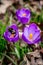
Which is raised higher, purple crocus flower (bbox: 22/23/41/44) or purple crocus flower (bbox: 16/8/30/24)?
purple crocus flower (bbox: 16/8/30/24)

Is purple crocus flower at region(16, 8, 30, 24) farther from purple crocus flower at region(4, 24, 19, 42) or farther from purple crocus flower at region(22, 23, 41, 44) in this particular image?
purple crocus flower at region(4, 24, 19, 42)

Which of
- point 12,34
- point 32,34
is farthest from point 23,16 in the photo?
point 12,34

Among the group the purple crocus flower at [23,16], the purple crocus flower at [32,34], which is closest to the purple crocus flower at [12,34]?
the purple crocus flower at [32,34]

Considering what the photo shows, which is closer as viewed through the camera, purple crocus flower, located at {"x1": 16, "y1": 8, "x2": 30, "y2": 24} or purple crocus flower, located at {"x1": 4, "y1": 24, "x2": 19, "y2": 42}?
purple crocus flower, located at {"x1": 4, "y1": 24, "x2": 19, "y2": 42}

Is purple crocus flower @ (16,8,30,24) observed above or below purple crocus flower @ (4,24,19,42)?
above

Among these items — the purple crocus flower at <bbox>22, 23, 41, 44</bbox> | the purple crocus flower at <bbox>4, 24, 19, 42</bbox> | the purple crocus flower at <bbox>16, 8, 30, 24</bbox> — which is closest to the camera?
the purple crocus flower at <bbox>4, 24, 19, 42</bbox>

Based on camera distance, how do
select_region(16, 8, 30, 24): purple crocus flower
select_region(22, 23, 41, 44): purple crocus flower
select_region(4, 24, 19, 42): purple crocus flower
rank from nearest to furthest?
select_region(4, 24, 19, 42): purple crocus flower, select_region(22, 23, 41, 44): purple crocus flower, select_region(16, 8, 30, 24): purple crocus flower

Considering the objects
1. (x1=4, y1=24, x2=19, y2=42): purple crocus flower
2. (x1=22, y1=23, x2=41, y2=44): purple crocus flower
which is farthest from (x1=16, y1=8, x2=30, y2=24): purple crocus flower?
(x1=4, y1=24, x2=19, y2=42): purple crocus flower

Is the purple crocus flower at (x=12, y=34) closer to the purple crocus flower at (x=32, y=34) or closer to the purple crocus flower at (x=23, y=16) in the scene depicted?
the purple crocus flower at (x=32, y=34)
